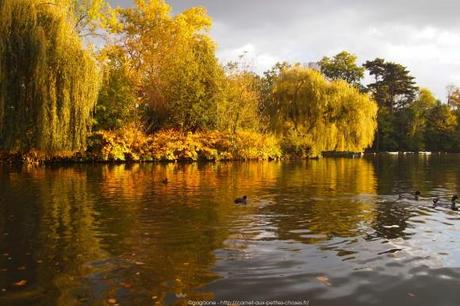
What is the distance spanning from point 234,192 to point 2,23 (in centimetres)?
1633

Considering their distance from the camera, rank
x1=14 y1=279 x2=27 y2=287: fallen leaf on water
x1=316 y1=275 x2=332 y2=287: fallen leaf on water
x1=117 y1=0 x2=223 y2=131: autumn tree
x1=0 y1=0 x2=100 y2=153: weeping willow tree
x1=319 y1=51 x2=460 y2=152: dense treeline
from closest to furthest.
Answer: x1=14 y1=279 x2=27 y2=287: fallen leaf on water
x1=316 y1=275 x2=332 y2=287: fallen leaf on water
x1=0 y1=0 x2=100 y2=153: weeping willow tree
x1=117 y1=0 x2=223 y2=131: autumn tree
x1=319 y1=51 x2=460 y2=152: dense treeline

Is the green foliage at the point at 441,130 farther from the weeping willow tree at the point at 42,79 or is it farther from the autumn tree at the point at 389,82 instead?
the weeping willow tree at the point at 42,79

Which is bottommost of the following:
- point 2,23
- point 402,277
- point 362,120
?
point 402,277

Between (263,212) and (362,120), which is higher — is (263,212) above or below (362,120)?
below

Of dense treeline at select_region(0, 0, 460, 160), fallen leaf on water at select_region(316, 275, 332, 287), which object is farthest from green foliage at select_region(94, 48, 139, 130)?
fallen leaf on water at select_region(316, 275, 332, 287)

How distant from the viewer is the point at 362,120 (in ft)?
183

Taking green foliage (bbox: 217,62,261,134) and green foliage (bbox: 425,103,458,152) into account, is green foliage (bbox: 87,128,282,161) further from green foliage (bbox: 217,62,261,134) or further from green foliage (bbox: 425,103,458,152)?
green foliage (bbox: 425,103,458,152)

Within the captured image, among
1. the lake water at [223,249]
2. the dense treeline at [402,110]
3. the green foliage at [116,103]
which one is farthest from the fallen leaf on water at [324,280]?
the dense treeline at [402,110]

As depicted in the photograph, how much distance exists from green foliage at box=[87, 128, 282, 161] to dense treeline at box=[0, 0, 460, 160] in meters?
0.10

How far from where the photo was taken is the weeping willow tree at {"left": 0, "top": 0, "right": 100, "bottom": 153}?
89.0ft

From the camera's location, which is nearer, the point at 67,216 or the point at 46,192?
the point at 67,216

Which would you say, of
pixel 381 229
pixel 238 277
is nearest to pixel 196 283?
pixel 238 277

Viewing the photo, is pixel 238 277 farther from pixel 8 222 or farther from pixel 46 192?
pixel 46 192

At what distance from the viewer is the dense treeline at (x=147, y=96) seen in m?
28.2
